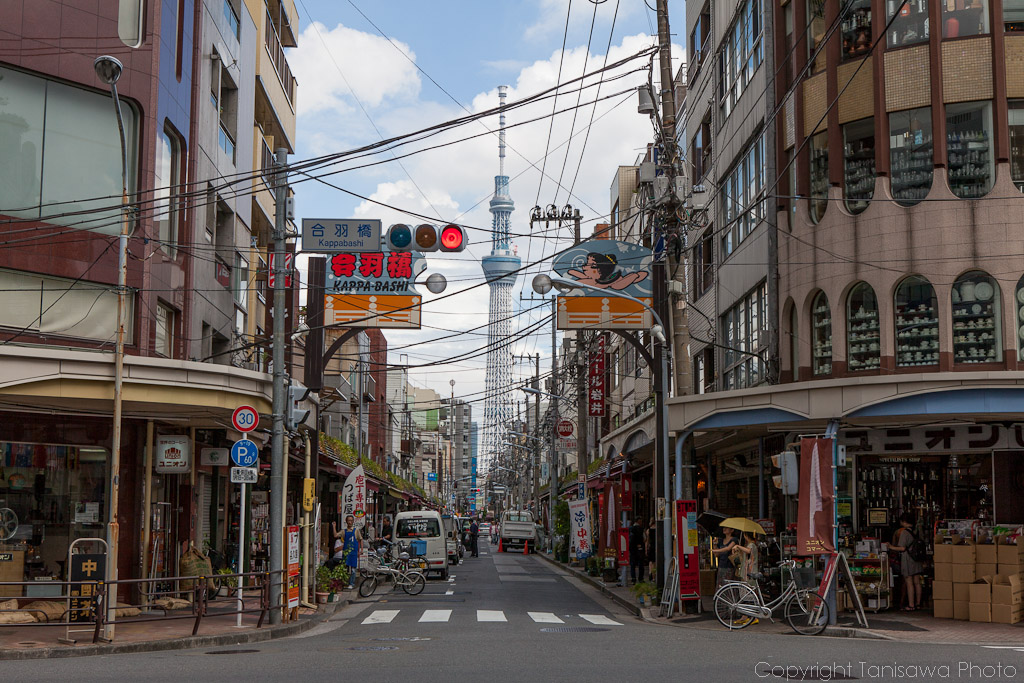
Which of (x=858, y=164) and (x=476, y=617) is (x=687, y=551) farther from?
(x=858, y=164)

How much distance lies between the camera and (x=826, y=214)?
23.2 m

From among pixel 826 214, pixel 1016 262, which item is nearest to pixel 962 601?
pixel 1016 262

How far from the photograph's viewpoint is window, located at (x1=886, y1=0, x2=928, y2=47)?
21.8 m

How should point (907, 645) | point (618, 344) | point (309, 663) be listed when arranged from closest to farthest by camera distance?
1. point (309, 663)
2. point (907, 645)
3. point (618, 344)

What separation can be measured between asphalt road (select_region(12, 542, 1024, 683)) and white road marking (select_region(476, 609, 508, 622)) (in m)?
0.08

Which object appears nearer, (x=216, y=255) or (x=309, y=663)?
(x=309, y=663)

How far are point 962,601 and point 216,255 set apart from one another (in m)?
19.7

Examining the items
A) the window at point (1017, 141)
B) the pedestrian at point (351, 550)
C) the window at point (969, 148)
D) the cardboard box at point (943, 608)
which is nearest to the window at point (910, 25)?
the window at point (969, 148)

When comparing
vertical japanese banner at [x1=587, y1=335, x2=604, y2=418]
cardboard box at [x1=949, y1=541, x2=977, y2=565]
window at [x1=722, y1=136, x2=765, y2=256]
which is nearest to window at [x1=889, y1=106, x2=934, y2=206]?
window at [x1=722, y1=136, x2=765, y2=256]

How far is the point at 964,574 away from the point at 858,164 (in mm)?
8565

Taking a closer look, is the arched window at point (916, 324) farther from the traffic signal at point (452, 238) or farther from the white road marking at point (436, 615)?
the white road marking at point (436, 615)

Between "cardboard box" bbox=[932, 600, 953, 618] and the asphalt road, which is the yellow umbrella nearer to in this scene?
the asphalt road

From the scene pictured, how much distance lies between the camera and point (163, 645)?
16.1 m

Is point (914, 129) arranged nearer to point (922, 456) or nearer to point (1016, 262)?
point (1016, 262)
